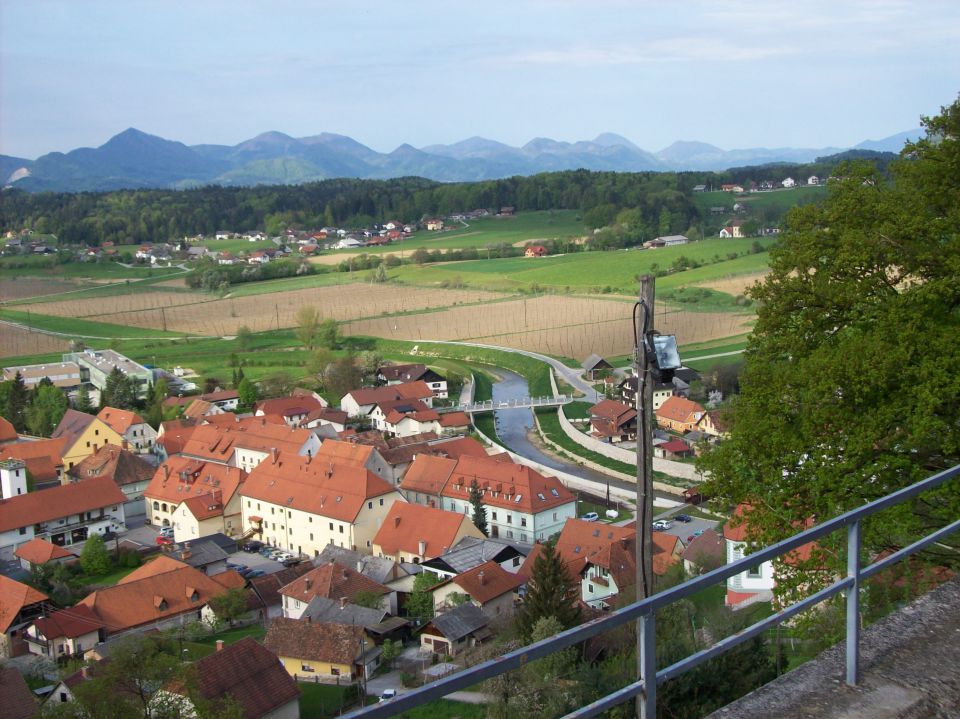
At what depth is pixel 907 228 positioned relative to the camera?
6027 mm

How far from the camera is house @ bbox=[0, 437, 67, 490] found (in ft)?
88.2

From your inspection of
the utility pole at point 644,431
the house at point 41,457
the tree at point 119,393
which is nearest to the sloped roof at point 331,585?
the utility pole at point 644,431

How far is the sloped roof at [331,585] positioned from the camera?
16188mm

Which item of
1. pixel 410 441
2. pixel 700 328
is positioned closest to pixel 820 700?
pixel 410 441

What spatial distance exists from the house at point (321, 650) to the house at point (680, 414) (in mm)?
17353

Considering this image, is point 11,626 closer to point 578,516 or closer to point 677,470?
point 578,516

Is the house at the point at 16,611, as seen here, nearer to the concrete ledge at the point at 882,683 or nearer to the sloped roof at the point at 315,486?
the sloped roof at the point at 315,486

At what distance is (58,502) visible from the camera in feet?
74.7

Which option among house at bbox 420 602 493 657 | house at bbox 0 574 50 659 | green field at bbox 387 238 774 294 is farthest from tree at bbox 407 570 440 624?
green field at bbox 387 238 774 294

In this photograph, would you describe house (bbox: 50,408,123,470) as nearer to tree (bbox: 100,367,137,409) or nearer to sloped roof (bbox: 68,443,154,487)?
sloped roof (bbox: 68,443,154,487)

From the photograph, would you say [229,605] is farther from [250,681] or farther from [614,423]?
[614,423]

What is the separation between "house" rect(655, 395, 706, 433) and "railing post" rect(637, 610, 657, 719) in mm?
27696

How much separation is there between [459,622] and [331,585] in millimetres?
2855

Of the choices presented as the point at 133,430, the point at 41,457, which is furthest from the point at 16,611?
the point at 133,430
